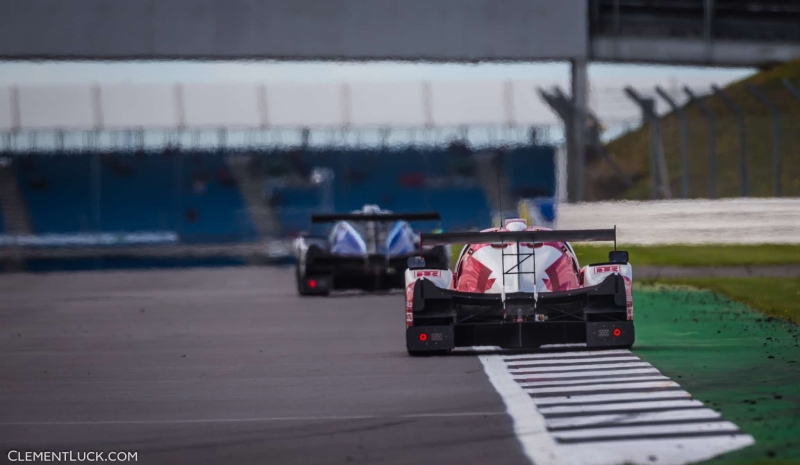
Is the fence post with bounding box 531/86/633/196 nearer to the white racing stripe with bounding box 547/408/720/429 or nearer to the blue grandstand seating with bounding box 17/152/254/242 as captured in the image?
the blue grandstand seating with bounding box 17/152/254/242

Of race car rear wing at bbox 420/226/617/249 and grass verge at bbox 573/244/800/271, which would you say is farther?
grass verge at bbox 573/244/800/271

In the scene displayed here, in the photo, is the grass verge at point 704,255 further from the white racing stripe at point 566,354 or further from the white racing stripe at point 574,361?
the white racing stripe at point 574,361

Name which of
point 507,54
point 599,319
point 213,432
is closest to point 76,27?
point 507,54

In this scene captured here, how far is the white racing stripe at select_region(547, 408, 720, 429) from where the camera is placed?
29.4 feet

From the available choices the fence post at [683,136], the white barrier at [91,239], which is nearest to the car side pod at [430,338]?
the fence post at [683,136]

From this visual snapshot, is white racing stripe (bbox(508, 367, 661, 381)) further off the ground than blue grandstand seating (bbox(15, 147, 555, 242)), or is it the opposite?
blue grandstand seating (bbox(15, 147, 555, 242))

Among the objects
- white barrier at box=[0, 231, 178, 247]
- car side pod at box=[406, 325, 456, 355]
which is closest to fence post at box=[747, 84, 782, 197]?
car side pod at box=[406, 325, 456, 355]

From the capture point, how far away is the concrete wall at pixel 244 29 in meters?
46.4

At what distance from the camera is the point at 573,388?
35.3 feet

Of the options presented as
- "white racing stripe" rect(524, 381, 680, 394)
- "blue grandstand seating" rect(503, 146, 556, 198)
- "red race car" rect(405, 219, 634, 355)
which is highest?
"blue grandstand seating" rect(503, 146, 556, 198)

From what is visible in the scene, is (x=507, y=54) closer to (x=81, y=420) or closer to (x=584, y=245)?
(x=584, y=245)

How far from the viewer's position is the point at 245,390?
447 inches

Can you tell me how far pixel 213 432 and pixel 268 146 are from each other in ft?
136

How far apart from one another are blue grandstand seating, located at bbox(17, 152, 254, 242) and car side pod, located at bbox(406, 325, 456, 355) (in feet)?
122
